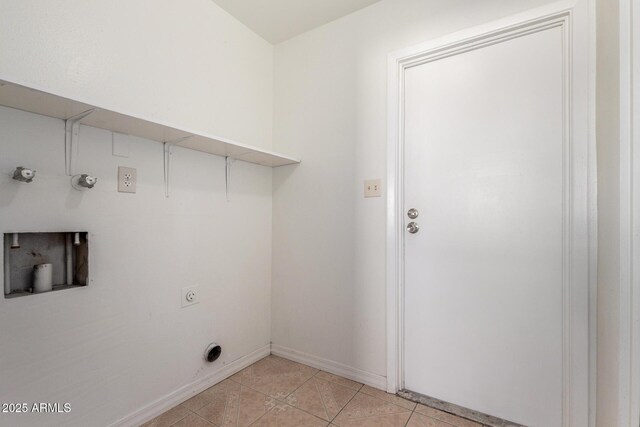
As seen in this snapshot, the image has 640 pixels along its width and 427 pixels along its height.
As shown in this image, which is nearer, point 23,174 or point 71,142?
point 23,174

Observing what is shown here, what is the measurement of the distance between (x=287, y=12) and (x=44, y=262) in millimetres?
1915

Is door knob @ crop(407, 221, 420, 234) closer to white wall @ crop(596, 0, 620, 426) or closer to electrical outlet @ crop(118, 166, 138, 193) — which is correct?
white wall @ crop(596, 0, 620, 426)

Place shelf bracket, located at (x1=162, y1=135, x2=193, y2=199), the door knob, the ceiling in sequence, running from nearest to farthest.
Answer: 1. shelf bracket, located at (x1=162, y1=135, x2=193, y2=199)
2. the door knob
3. the ceiling

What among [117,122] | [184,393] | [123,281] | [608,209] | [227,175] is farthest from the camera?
[227,175]

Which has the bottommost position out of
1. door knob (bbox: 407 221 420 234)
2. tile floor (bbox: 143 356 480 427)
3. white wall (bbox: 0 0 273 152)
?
tile floor (bbox: 143 356 480 427)

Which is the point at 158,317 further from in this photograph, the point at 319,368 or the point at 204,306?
the point at 319,368

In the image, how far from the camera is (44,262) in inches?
47.4

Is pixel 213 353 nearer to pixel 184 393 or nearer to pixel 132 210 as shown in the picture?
pixel 184 393

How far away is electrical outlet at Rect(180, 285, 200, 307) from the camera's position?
1.64m

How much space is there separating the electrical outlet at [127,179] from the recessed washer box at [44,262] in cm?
26

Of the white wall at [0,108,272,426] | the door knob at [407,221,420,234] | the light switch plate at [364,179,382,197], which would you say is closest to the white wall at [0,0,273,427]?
the white wall at [0,108,272,426]

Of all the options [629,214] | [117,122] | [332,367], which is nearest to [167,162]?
[117,122]

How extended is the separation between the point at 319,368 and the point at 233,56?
7.17 feet

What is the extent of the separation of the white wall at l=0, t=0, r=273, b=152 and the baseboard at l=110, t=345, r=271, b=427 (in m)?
1.42
